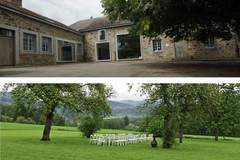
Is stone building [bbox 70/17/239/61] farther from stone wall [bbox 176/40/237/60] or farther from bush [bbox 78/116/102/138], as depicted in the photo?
bush [bbox 78/116/102/138]

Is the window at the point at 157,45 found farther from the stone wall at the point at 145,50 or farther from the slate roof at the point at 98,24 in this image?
the slate roof at the point at 98,24

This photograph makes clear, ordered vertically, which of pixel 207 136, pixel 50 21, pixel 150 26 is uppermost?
pixel 50 21

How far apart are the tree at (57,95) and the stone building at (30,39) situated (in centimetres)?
139

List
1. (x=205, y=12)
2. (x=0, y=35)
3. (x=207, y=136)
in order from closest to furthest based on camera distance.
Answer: (x=205, y=12), (x=0, y=35), (x=207, y=136)

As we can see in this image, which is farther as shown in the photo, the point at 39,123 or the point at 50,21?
the point at 39,123

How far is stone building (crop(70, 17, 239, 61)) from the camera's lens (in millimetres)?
23078

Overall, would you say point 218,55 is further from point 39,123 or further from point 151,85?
point 39,123

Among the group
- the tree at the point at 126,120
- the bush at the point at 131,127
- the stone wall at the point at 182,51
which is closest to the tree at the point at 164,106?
the bush at the point at 131,127

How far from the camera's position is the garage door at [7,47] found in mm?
16781

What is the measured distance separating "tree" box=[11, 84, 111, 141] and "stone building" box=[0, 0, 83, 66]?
1387 mm

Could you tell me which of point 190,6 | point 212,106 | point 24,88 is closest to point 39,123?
point 24,88

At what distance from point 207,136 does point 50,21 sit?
15066mm

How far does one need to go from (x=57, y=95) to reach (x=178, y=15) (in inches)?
305

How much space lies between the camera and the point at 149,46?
24375 mm
